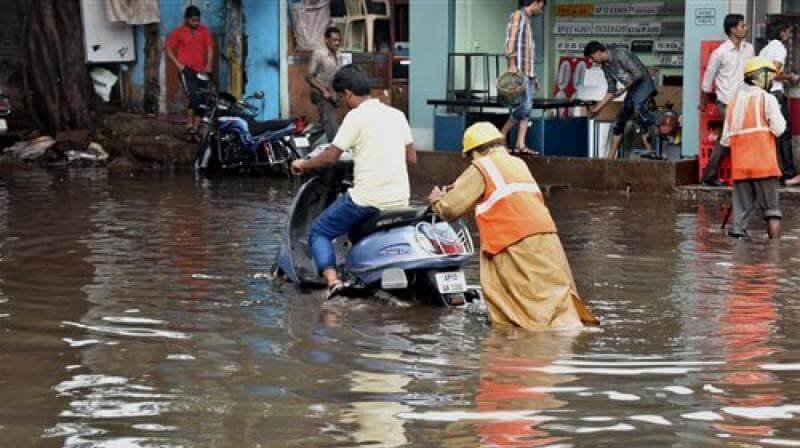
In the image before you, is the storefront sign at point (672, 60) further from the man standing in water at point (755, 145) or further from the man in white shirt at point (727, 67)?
the man standing in water at point (755, 145)

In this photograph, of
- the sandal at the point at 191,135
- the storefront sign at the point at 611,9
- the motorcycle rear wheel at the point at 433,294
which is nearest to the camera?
the motorcycle rear wheel at the point at 433,294

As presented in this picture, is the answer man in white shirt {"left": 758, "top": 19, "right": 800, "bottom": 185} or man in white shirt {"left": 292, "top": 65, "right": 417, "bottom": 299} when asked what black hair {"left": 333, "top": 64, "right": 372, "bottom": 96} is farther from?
man in white shirt {"left": 758, "top": 19, "right": 800, "bottom": 185}

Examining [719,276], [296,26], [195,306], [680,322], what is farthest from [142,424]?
[296,26]

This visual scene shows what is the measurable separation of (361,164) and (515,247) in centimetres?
141

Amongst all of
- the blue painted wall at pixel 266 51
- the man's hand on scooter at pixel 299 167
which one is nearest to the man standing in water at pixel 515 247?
the man's hand on scooter at pixel 299 167

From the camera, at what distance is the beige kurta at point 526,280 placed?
341 inches

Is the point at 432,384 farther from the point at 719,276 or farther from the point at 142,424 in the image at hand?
the point at 719,276

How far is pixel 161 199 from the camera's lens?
1606 centimetres

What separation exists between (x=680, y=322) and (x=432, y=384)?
2241 millimetres

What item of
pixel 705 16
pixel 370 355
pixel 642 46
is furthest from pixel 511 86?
pixel 370 355

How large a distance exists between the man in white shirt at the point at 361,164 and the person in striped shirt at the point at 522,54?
7279 millimetres

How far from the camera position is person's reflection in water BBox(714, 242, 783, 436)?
705 cm

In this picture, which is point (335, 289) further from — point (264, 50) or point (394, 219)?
point (264, 50)

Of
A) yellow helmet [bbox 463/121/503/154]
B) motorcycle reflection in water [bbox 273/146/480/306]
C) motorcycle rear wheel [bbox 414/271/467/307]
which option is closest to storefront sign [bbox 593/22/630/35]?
motorcycle reflection in water [bbox 273/146/480/306]
